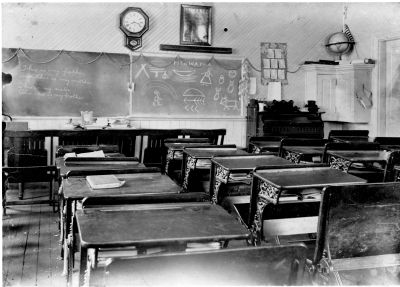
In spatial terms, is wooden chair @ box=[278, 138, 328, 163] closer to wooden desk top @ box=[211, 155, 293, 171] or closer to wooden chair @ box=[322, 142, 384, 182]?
wooden chair @ box=[322, 142, 384, 182]

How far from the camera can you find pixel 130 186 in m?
2.30

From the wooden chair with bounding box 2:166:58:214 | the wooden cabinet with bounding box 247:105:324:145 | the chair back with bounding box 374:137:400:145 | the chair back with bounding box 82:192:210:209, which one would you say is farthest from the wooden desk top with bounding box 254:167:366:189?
the wooden cabinet with bounding box 247:105:324:145

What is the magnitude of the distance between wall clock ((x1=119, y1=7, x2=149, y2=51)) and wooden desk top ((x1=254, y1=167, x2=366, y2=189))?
4515mm

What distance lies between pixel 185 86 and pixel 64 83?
5.78 feet

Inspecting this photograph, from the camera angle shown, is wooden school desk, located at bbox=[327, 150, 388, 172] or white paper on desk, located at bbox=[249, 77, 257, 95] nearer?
wooden school desk, located at bbox=[327, 150, 388, 172]

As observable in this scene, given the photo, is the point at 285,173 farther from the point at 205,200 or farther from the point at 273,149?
the point at 273,149

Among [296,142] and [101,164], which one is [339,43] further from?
[101,164]

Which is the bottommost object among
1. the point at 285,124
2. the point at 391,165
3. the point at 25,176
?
the point at 25,176

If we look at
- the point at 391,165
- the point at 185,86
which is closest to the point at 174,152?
the point at 391,165

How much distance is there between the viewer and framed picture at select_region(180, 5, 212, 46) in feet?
22.1

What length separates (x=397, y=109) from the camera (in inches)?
270

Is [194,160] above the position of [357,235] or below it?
above

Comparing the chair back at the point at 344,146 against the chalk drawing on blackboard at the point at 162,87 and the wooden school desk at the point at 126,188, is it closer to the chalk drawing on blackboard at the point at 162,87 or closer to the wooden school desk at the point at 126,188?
the wooden school desk at the point at 126,188

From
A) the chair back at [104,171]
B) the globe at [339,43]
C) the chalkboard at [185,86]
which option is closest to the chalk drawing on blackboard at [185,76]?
the chalkboard at [185,86]
